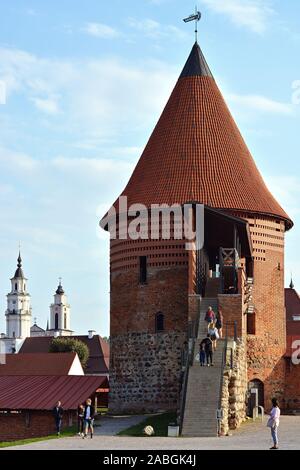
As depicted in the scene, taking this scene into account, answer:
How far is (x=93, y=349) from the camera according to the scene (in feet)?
285

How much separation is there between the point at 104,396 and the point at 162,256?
7215mm

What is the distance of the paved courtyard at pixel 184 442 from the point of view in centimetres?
2223

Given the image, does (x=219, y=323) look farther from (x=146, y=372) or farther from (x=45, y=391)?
(x=45, y=391)

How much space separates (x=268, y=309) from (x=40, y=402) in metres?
8.39

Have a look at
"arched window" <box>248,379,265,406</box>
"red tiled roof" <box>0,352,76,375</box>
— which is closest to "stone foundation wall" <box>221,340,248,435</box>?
"arched window" <box>248,379,265,406</box>

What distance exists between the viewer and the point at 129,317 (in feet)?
116

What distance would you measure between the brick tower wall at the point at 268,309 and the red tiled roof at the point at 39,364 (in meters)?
24.1

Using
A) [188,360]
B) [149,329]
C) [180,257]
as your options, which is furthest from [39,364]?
[188,360]

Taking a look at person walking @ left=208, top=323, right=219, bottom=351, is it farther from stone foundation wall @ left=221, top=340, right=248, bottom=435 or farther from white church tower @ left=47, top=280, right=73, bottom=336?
white church tower @ left=47, top=280, right=73, bottom=336

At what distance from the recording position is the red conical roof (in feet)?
116

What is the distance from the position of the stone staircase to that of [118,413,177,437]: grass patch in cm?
96

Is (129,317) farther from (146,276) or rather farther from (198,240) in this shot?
(198,240)
